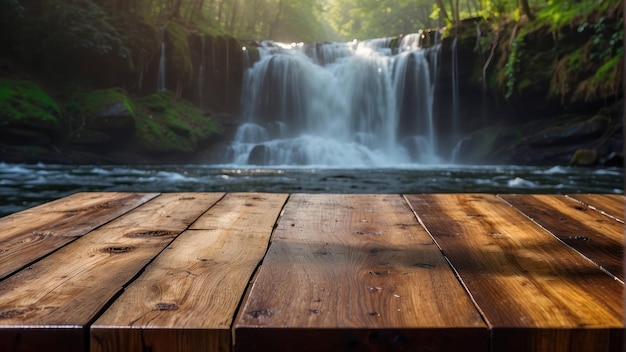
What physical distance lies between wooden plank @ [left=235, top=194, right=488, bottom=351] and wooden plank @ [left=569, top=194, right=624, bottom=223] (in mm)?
839

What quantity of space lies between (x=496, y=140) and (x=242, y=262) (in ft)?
46.6

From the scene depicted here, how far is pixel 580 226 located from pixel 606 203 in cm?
60

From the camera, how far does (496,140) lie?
1434 cm

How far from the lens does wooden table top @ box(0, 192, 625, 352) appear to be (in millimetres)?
811

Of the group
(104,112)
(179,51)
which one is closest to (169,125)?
(104,112)

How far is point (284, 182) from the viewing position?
8.17 m

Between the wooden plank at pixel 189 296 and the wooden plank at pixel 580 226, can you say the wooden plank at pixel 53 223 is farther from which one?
Answer: the wooden plank at pixel 580 226

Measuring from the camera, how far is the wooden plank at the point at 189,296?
814mm

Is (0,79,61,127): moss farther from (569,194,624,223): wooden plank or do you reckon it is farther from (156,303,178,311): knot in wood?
(156,303,178,311): knot in wood

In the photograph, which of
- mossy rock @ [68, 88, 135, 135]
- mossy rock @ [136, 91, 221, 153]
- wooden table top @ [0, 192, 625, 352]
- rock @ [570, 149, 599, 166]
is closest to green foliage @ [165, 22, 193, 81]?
mossy rock @ [136, 91, 221, 153]

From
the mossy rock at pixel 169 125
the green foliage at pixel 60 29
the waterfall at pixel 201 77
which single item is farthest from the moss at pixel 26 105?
the waterfall at pixel 201 77

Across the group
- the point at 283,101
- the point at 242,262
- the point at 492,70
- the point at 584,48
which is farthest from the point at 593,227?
the point at 283,101

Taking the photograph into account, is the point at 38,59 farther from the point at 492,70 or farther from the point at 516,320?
the point at 516,320

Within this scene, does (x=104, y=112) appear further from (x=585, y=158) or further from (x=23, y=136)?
(x=585, y=158)
